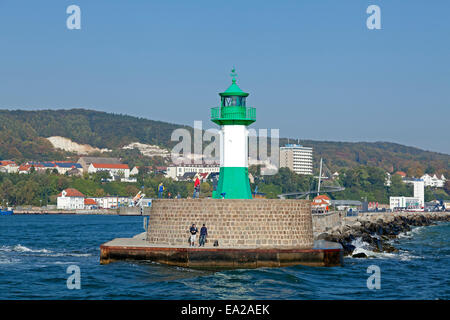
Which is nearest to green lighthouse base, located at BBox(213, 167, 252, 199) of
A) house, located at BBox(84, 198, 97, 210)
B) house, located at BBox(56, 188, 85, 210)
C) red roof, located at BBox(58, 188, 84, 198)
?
house, located at BBox(56, 188, 85, 210)

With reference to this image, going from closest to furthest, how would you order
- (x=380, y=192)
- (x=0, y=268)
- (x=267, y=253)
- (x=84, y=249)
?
(x=267, y=253), (x=0, y=268), (x=84, y=249), (x=380, y=192)

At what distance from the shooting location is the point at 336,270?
A: 2602 cm

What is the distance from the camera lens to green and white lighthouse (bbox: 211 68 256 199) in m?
31.2

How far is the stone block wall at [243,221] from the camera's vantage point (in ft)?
88.7

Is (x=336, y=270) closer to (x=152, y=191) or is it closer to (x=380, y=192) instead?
(x=152, y=191)

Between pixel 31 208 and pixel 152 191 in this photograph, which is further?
pixel 152 191

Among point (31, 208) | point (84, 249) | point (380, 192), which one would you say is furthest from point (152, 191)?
point (84, 249)

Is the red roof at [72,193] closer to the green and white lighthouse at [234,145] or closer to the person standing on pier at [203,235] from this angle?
the green and white lighthouse at [234,145]

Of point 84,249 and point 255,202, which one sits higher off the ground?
point 255,202

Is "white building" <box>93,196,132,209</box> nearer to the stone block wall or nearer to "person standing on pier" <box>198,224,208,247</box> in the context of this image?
the stone block wall

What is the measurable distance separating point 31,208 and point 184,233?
4847 inches

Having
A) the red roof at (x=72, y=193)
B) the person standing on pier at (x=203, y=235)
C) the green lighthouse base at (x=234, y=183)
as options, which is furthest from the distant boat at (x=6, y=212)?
the person standing on pier at (x=203, y=235)

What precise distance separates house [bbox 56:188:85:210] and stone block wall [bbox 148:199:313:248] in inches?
4925

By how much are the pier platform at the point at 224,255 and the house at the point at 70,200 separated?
125 m
